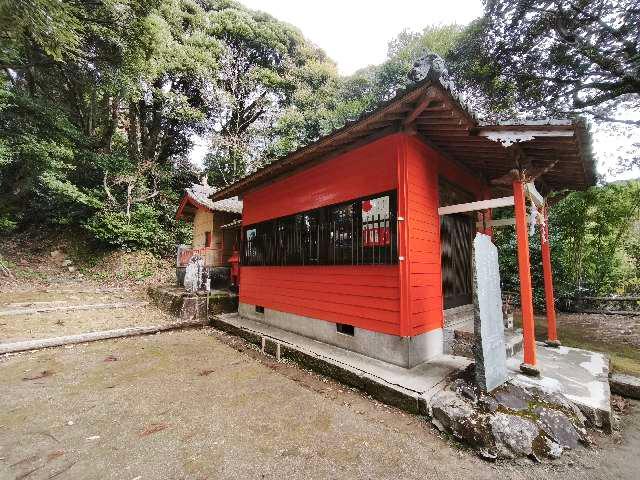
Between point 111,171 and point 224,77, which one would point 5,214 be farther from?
point 224,77

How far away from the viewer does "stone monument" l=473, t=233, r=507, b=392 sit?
13.3ft

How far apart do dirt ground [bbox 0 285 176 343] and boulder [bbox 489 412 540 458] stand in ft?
30.8

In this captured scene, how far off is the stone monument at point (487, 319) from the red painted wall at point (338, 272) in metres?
1.32

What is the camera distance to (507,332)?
6461 millimetres

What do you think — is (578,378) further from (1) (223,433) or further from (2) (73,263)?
(2) (73,263)

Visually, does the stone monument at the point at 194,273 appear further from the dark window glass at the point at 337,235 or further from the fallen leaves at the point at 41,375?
the fallen leaves at the point at 41,375

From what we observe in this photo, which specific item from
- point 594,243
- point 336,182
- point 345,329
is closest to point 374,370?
point 345,329

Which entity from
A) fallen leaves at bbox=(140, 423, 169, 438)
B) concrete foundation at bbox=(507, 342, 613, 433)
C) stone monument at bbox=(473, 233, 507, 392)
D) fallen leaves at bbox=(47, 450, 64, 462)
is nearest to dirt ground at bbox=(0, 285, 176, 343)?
fallen leaves at bbox=(47, 450, 64, 462)

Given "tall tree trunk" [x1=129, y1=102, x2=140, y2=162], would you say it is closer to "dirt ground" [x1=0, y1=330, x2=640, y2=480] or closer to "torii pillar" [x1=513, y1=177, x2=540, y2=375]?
"dirt ground" [x1=0, y1=330, x2=640, y2=480]

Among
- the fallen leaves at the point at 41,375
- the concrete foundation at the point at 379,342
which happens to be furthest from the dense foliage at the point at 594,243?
the fallen leaves at the point at 41,375

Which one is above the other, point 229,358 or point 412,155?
point 412,155

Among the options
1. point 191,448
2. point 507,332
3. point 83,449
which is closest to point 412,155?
point 507,332

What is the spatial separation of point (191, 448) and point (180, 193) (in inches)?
859

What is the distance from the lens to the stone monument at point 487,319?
13.3 ft
